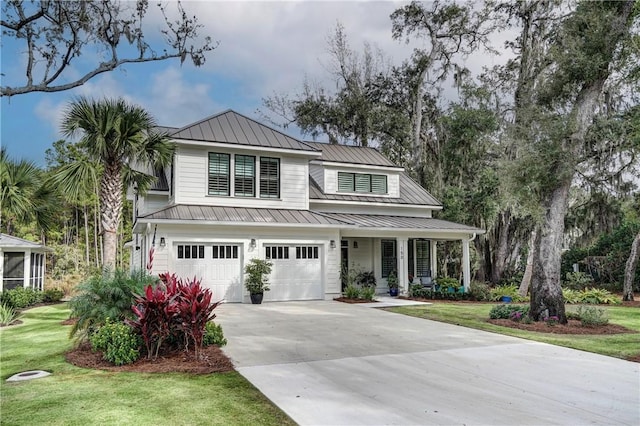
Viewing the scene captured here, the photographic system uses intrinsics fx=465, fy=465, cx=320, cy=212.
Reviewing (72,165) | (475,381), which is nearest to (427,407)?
(475,381)

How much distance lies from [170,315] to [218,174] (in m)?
9.41

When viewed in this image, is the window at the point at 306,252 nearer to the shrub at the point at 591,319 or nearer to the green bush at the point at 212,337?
the green bush at the point at 212,337

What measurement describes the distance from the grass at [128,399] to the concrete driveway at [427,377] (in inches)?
13.5

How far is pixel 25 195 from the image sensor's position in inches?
589

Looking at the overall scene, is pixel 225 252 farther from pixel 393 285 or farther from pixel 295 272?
pixel 393 285

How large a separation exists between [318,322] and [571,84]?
27.1ft

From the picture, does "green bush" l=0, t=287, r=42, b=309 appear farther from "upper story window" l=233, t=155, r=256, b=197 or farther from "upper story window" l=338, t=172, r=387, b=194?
"upper story window" l=338, t=172, r=387, b=194

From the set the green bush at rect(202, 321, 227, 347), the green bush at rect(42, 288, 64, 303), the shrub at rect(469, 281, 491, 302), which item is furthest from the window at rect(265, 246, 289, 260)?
the green bush at rect(42, 288, 64, 303)

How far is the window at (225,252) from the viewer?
15.0 meters

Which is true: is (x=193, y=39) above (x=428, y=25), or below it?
below

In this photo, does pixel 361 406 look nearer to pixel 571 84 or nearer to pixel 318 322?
pixel 318 322

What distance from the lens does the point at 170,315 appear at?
7008 millimetres

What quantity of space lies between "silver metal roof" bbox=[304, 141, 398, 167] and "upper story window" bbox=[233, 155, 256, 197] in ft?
12.4

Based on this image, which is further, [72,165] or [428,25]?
[428,25]
